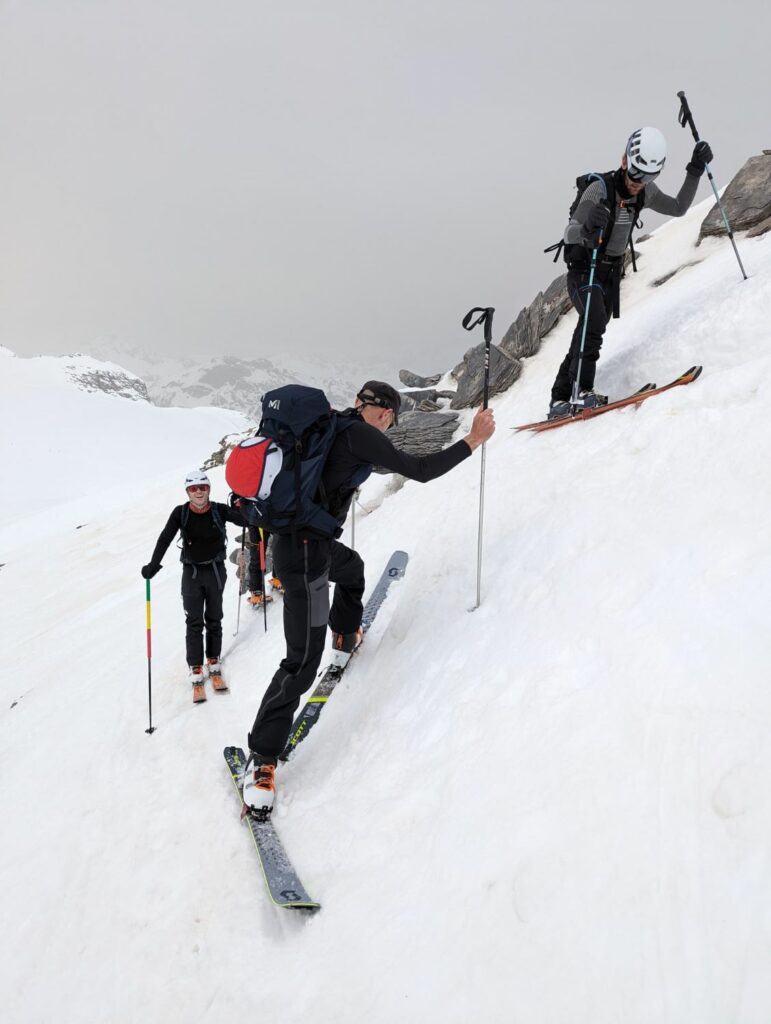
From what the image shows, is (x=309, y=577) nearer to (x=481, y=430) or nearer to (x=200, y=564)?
(x=481, y=430)

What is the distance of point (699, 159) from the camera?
7.09 metres

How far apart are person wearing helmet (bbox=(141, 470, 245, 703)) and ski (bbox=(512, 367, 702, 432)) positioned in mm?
4448

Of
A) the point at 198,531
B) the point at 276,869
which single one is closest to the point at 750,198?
the point at 198,531

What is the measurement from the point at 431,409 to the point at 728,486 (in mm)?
13967

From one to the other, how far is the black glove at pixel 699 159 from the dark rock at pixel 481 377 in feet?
23.9

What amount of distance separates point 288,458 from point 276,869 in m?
2.82

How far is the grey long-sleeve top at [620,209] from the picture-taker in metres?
6.58

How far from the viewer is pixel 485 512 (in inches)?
253

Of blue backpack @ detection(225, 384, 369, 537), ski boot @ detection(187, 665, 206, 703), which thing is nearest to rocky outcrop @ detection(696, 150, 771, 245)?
blue backpack @ detection(225, 384, 369, 537)

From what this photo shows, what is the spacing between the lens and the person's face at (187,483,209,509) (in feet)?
24.1

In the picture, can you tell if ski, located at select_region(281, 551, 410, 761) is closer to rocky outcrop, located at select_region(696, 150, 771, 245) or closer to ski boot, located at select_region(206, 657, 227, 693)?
ski boot, located at select_region(206, 657, 227, 693)

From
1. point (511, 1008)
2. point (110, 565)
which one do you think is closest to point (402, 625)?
point (511, 1008)

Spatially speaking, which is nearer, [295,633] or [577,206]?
[295,633]

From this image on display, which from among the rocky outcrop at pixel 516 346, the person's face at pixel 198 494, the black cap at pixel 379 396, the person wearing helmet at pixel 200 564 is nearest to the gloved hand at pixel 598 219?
the black cap at pixel 379 396
